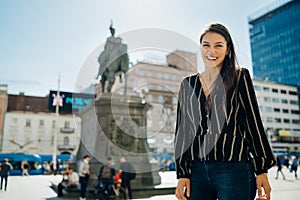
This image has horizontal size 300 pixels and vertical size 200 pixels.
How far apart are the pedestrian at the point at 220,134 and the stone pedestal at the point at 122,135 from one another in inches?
348

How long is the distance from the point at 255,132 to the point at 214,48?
0.60 metres

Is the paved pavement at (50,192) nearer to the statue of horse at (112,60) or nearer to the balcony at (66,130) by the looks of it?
the statue of horse at (112,60)

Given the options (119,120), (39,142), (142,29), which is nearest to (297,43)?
(39,142)

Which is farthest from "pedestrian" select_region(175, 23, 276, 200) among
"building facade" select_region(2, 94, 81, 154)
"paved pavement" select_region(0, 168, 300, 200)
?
"building facade" select_region(2, 94, 81, 154)

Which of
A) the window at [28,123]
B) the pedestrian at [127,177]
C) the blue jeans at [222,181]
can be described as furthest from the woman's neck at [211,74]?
the window at [28,123]

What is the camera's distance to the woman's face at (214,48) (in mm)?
1875

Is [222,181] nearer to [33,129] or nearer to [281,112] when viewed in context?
[33,129]

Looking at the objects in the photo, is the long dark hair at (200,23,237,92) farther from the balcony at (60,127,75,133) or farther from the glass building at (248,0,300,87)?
the glass building at (248,0,300,87)

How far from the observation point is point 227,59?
1924 mm

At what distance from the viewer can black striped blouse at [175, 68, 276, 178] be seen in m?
1.70

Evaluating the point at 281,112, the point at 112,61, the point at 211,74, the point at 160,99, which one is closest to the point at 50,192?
the point at 112,61

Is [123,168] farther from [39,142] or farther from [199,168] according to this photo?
[39,142]

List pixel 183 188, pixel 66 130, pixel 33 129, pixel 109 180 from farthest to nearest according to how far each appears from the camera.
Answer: pixel 66 130, pixel 33 129, pixel 109 180, pixel 183 188

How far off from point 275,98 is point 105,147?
68259mm
